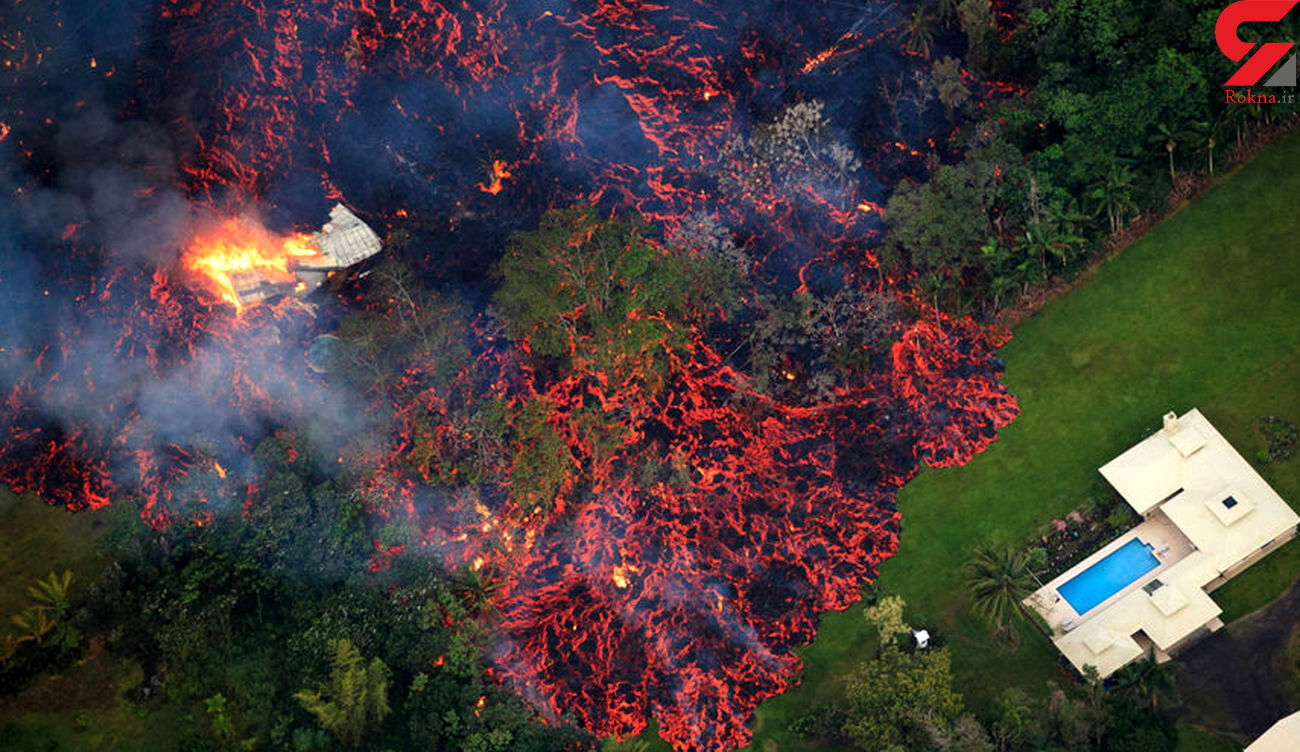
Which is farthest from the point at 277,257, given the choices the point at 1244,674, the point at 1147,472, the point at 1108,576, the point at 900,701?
the point at 1244,674

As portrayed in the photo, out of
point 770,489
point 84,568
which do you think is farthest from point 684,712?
point 84,568

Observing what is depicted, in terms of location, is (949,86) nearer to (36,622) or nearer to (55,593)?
(55,593)

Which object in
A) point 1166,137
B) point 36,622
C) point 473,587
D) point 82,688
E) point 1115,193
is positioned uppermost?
point 1166,137

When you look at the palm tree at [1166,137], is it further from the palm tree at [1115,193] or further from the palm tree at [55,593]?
the palm tree at [55,593]

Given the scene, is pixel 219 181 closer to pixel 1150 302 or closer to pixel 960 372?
pixel 960 372

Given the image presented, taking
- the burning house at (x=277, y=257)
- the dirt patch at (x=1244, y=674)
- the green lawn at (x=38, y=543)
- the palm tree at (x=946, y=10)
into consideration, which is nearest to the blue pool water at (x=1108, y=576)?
the dirt patch at (x=1244, y=674)

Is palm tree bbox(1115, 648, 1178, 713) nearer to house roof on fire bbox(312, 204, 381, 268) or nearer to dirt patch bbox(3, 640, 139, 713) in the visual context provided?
house roof on fire bbox(312, 204, 381, 268)
